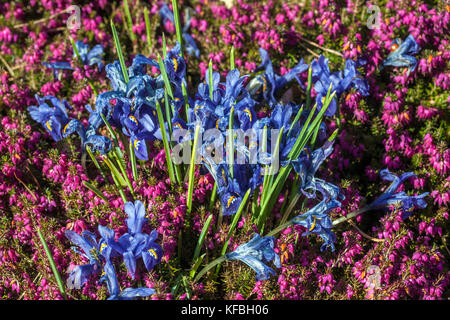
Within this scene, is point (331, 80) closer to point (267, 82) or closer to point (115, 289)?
point (267, 82)

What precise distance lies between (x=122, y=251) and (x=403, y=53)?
2931 millimetres

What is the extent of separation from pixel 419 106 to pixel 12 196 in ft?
11.2

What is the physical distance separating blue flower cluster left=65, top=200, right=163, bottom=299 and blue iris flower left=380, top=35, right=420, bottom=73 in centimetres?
266

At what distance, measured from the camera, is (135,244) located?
274cm

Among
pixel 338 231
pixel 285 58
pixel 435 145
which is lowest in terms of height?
pixel 338 231

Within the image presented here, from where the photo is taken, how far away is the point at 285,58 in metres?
4.75

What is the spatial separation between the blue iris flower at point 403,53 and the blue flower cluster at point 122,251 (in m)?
2.66

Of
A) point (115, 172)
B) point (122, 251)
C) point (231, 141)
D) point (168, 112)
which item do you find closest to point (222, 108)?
point (231, 141)

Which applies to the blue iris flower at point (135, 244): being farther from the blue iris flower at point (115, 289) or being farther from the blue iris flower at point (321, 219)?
the blue iris flower at point (321, 219)

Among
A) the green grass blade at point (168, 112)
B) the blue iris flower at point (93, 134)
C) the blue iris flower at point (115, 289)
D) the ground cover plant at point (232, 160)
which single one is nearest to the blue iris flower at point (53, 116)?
the ground cover plant at point (232, 160)

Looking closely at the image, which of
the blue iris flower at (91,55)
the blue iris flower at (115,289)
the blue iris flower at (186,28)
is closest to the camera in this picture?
the blue iris flower at (115,289)

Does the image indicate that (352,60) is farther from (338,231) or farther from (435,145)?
(338,231)

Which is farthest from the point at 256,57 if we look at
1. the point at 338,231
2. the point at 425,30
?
the point at 338,231

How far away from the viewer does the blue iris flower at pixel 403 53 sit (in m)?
4.04
